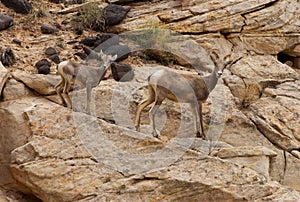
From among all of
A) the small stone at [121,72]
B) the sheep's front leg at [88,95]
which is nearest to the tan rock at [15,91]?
the sheep's front leg at [88,95]

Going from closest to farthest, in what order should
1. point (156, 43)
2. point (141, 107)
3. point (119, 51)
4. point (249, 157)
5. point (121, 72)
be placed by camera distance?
point (249, 157), point (141, 107), point (121, 72), point (119, 51), point (156, 43)

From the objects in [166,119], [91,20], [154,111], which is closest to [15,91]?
[154,111]

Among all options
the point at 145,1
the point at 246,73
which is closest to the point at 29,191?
the point at 246,73

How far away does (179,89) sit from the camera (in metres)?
9.22

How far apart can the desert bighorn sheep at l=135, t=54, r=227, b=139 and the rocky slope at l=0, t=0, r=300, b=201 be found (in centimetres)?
46

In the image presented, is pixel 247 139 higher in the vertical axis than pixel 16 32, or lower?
lower

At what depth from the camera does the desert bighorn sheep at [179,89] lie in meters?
9.05

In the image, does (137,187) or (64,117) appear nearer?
(137,187)

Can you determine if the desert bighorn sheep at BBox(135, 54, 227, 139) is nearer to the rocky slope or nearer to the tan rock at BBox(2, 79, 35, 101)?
the rocky slope

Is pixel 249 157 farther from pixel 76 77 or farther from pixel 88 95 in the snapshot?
pixel 76 77

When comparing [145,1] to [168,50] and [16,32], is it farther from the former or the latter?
[16,32]

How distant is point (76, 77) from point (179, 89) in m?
1.83

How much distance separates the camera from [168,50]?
1220cm

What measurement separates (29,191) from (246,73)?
216 inches
